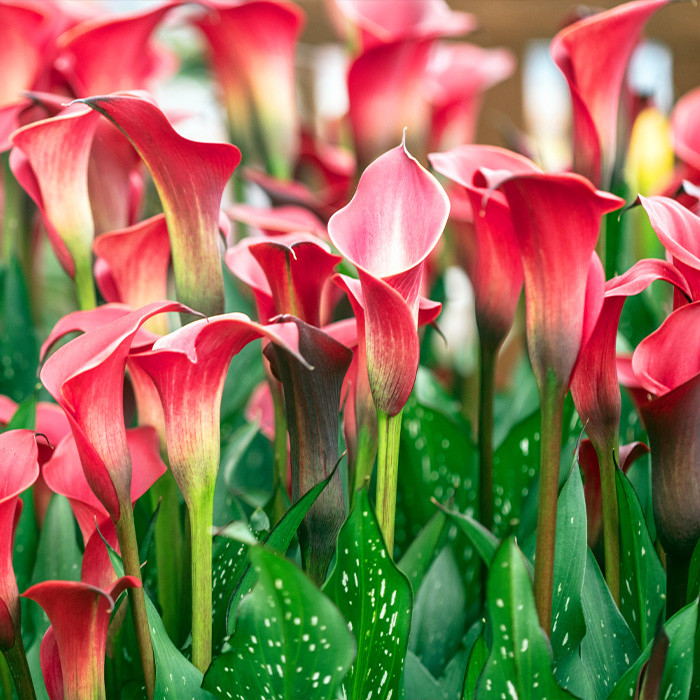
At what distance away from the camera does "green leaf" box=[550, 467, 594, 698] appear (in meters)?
0.27

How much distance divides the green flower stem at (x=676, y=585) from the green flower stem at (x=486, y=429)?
0.08 m

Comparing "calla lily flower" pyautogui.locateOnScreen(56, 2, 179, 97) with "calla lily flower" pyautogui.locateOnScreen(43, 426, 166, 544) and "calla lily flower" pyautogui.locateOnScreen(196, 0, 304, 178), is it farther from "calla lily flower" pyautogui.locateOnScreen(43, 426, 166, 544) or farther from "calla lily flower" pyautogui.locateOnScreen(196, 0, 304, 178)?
"calla lily flower" pyautogui.locateOnScreen(43, 426, 166, 544)

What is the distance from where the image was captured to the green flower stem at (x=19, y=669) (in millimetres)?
260

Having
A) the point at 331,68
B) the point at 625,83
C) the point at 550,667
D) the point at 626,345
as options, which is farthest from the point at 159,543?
the point at 331,68

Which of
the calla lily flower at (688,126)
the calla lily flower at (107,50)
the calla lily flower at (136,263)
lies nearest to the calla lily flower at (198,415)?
the calla lily flower at (136,263)

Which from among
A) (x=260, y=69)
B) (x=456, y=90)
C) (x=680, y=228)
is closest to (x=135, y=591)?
(x=680, y=228)

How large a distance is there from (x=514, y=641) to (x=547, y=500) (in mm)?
53

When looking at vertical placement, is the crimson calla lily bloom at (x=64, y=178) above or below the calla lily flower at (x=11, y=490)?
above

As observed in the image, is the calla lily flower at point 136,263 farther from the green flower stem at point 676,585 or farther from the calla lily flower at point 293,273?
the green flower stem at point 676,585

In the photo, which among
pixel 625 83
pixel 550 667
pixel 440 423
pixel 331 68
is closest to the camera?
pixel 550 667

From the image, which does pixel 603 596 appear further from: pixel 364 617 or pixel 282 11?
pixel 282 11

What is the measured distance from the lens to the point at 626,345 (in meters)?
0.43

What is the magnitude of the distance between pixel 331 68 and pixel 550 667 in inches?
40.7

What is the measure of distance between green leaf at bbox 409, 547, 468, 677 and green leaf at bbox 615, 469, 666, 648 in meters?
0.07
